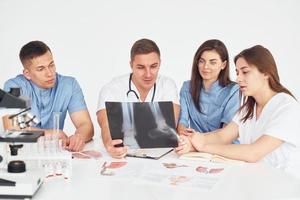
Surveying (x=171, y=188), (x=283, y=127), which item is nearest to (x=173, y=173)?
(x=171, y=188)

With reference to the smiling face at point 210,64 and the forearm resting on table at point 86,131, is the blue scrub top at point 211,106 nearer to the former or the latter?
the smiling face at point 210,64

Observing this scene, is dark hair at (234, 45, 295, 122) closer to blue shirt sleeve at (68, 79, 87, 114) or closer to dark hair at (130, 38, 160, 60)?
dark hair at (130, 38, 160, 60)

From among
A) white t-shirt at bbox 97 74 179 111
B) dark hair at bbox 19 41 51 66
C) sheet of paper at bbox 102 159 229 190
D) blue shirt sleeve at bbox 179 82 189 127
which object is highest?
dark hair at bbox 19 41 51 66

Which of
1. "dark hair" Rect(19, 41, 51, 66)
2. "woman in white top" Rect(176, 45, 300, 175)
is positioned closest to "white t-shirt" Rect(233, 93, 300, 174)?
"woman in white top" Rect(176, 45, 300, 175)

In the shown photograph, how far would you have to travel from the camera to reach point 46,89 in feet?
9.27

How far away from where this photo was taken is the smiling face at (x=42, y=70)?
2676 mm

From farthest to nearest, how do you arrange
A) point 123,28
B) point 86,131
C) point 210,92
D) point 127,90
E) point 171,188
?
point 123,28 → point 210,92 → point 127,90 → point 86,131 → point 171,188

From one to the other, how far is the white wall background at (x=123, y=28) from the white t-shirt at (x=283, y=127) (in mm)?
2255

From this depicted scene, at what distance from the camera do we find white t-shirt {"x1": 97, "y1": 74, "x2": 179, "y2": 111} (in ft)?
9.04

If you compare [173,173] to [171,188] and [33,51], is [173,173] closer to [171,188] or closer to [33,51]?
[171,188]

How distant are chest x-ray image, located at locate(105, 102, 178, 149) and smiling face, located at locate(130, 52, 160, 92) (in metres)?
0.53

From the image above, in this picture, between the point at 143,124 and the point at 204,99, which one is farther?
the point at 204,99

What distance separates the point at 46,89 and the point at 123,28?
179cm

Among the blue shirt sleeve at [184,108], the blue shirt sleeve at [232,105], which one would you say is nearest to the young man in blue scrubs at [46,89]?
the blue shirt sleeve at [184,108]
